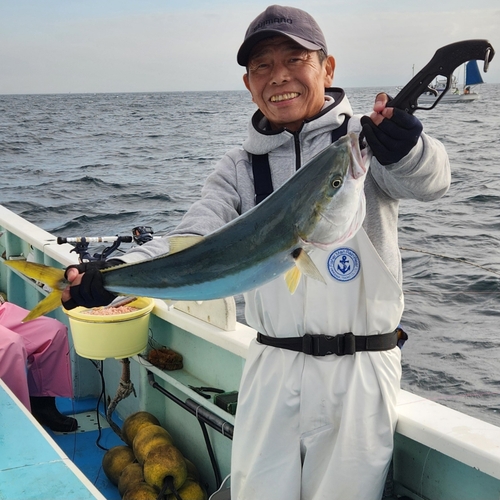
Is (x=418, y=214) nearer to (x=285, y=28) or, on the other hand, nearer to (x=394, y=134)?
(x=285, y=28)

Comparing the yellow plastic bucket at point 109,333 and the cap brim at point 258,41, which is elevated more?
the cap brim at point 258,41

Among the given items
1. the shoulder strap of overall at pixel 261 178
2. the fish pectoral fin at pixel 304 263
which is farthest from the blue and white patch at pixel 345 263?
the fish pectoral fin at pixel 304 263

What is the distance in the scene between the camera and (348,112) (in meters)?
2.89

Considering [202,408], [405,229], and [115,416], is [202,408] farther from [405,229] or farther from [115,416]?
[405,229]

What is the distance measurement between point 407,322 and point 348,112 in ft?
23.5

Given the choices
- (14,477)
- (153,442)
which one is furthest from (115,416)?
(14,477)

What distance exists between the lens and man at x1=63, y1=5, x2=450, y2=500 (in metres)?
2.75

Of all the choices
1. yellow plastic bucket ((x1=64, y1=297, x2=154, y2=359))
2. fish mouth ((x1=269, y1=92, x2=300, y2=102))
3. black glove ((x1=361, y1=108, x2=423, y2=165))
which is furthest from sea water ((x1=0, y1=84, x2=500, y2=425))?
black glove ((x1=361, y1=108, x2=423, y2=165))

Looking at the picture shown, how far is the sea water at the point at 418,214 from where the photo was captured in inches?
325

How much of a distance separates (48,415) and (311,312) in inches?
141

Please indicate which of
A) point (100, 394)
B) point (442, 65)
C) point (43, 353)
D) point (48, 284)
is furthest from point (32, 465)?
point (100, 394)

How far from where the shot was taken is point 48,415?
5562 mm

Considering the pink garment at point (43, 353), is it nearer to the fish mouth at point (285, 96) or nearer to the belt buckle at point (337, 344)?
the belt buckle at point (337, 344)

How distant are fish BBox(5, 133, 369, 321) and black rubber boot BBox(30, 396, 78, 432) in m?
3.60
